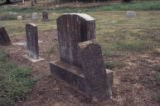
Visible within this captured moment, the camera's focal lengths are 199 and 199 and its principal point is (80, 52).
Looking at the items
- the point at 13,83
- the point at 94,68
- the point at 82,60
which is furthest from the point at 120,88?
the point at 13,83

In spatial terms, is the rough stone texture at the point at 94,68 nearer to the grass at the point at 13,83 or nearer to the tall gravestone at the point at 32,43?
the grass at the point at 13,83

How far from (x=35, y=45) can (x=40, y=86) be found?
2278mm

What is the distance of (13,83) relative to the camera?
454 cm

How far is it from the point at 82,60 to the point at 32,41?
3467mm

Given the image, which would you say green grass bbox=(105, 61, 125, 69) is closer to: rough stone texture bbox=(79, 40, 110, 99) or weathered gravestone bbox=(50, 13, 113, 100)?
weathered gravestone bbox=(50, 13, 113, 100)

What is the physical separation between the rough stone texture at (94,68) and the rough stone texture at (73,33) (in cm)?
40

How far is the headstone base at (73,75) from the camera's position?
4.06 meters

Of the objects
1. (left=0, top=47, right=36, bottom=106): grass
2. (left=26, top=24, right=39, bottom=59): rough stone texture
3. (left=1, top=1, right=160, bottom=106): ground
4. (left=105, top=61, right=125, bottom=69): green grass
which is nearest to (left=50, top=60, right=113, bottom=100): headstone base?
(left=1, top=1, right=160, bottom=106): ground

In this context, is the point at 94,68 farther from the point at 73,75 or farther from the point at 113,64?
the point at 113,64

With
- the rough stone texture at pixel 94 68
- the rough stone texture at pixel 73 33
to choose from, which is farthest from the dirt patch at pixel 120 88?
the rough stone texture at pixel 73 33

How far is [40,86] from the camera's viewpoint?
471 centimetres

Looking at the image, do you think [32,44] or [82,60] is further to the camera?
[32,44]

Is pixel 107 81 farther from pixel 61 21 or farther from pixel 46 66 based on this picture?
pixel 46 66

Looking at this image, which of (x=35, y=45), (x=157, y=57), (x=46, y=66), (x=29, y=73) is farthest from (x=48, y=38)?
(x=157, y=57)
